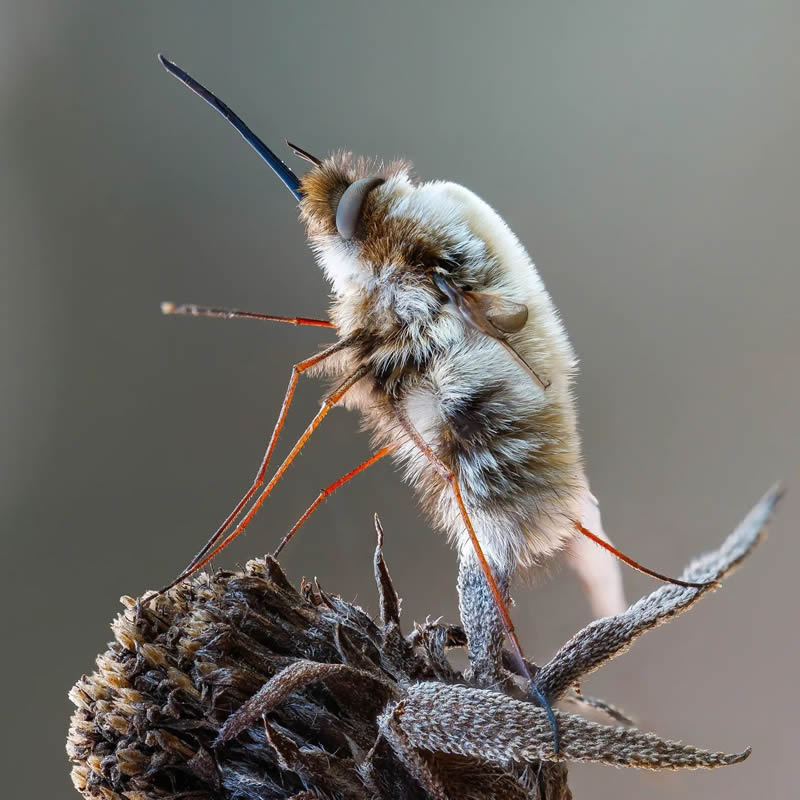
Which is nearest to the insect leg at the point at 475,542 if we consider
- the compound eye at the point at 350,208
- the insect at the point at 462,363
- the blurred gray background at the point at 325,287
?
the insect at the point at 462,363

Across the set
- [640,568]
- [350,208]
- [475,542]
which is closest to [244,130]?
[350,208]

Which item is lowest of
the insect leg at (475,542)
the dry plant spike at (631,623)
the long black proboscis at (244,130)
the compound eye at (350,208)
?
the dry plant spike at (631,623)

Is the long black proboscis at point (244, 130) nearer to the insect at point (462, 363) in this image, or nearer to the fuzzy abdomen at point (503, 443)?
the insect at point (462, 363)

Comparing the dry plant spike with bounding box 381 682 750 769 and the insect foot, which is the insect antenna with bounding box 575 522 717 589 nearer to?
the insect foot

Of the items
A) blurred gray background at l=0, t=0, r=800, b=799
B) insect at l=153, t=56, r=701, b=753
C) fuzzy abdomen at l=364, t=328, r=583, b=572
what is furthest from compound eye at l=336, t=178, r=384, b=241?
blurred gray background at l=0, t=0, r=800, b=799

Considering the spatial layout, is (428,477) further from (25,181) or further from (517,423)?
(25,181)
